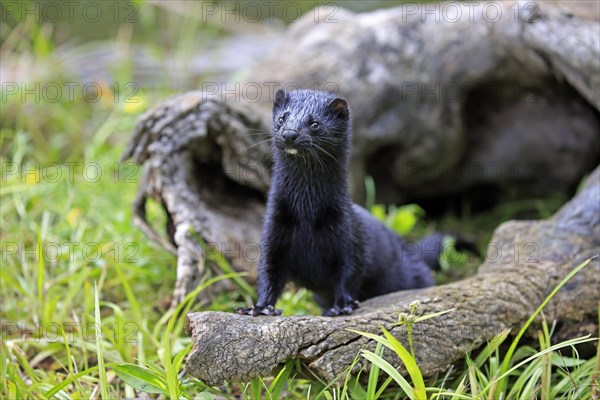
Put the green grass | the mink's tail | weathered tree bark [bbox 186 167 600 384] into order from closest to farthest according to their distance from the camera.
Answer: weathered tree bark [bbox 186 167 600 384]
the green grass
the mink's tail

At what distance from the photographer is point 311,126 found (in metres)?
3.64

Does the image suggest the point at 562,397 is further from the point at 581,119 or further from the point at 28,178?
the point at 28,178

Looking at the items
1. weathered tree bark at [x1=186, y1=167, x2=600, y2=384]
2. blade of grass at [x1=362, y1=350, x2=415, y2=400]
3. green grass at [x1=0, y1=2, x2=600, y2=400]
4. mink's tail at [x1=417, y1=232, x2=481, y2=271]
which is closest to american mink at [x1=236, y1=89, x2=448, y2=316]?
weathered tree bark at [x1=186, y1=167, x2=600, y2=384]

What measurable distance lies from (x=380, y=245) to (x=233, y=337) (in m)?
1.76

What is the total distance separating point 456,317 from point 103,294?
100 inches

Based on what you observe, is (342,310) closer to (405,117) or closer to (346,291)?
(346,291)

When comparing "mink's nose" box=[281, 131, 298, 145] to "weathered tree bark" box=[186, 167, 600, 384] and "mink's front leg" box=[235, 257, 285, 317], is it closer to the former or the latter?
"mink's front leg" box=[235, 257, 285, 317]

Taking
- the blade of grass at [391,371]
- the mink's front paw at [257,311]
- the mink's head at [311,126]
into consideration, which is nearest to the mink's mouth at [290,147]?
the mink's head at [311,126]

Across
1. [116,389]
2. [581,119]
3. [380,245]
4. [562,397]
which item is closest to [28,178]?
[116,389]

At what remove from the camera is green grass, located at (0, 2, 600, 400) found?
128 inches

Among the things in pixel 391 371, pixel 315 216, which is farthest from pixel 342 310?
pixel 391 371

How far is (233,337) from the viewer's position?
2982 mm

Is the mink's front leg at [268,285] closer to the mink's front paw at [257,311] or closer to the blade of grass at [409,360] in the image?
the mink's front paw at [257,311]

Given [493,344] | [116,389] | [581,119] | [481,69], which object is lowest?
[116,389]
